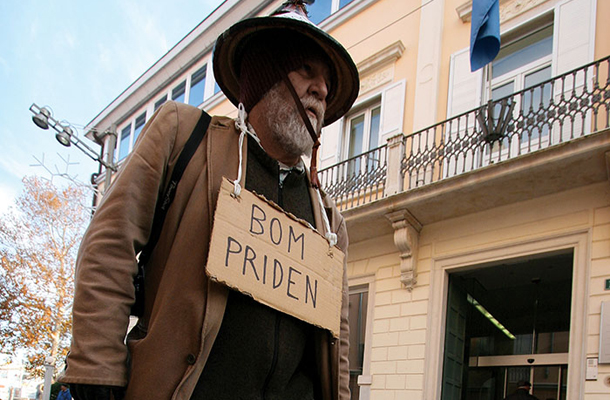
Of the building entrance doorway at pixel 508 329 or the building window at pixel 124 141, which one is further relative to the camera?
the building window at pixel 124 141

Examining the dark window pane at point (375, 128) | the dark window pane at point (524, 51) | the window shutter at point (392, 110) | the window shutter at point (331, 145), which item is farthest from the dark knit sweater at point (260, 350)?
the window shutter at point (331, 145)

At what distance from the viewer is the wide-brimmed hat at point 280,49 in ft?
6.06

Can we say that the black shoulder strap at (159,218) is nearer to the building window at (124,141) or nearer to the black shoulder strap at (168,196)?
the black shoulder strap at (168,196)

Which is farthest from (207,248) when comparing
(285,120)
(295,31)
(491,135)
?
(491,135)

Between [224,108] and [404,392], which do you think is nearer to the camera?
[404,392]

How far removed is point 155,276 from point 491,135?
8599 millimetres

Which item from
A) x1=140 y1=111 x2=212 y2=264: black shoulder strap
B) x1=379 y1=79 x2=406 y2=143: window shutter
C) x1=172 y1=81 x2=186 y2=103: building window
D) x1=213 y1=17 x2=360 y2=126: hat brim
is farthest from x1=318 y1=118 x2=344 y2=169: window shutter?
x1=140 y1=111 x2=212 y2=264: black shoulder strap

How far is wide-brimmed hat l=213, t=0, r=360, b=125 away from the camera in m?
1.85

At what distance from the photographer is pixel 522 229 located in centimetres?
889

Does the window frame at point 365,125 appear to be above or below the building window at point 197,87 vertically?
below

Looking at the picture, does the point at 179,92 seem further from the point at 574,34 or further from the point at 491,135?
the point at 574,34

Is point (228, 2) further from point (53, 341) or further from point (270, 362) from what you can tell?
point (270, 362)

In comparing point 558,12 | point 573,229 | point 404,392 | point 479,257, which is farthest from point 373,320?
point 558,12

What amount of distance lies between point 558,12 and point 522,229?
365 cm
